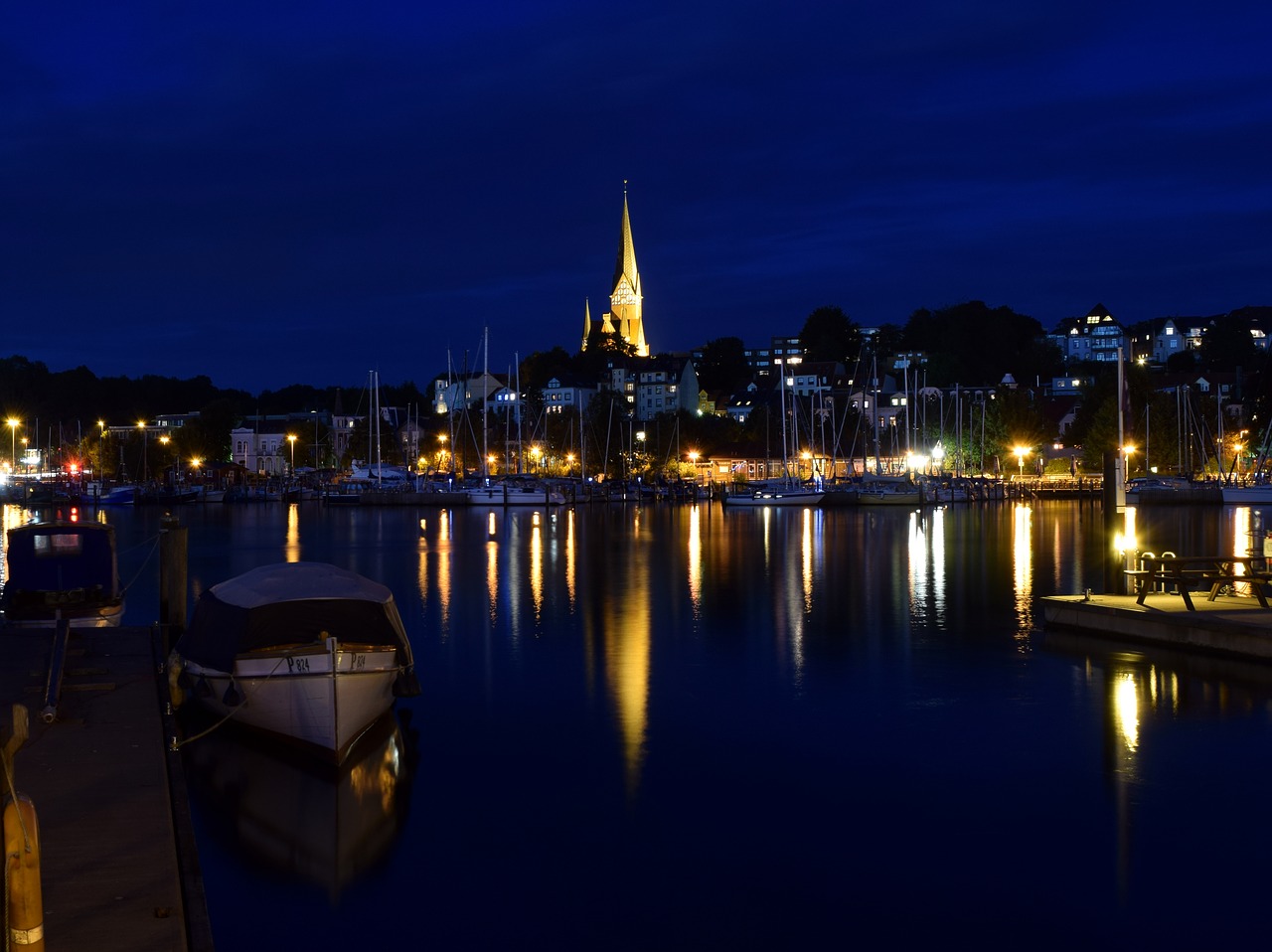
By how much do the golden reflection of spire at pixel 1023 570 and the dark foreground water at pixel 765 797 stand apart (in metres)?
0.64

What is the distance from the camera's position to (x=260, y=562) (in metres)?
59.5

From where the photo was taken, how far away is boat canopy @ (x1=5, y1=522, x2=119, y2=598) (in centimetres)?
3050

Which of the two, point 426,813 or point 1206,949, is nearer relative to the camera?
point 1206,949

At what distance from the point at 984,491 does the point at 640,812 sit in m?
110

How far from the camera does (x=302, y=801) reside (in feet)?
59.0

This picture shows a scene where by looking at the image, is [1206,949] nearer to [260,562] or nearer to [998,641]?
[998,641]

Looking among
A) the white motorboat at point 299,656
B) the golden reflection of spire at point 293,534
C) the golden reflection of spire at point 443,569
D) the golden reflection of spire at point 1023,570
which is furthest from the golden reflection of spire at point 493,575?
the white motorboat at point 299,656

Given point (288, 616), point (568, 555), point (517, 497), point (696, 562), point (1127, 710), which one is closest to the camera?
point (288, 616)

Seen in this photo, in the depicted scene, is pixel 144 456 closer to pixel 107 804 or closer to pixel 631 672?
pixel 631 672

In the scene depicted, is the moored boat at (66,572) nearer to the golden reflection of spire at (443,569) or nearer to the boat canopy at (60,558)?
the boat canopy at (60,558)

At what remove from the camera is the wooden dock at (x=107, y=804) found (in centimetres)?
1131

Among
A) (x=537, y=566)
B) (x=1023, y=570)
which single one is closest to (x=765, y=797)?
(x=1023, y=570)

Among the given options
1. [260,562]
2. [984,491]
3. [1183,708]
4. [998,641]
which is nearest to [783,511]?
[984,491]

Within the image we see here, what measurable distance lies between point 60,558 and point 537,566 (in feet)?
83.7
